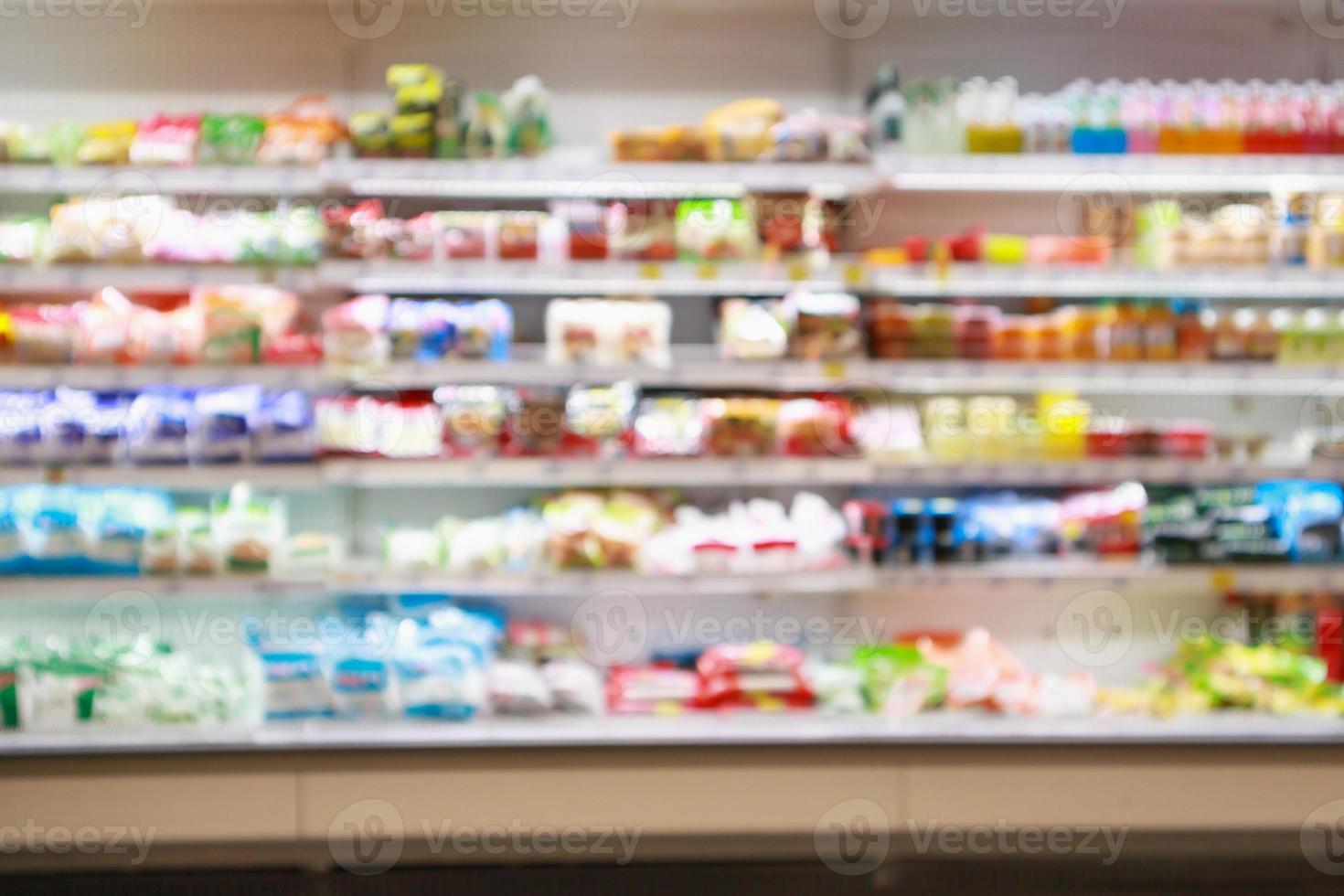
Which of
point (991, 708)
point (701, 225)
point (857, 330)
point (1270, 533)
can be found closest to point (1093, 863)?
point (991, 708)

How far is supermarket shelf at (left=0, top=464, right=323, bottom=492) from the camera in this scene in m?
3.05

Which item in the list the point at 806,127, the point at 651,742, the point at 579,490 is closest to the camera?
the point at 651,742

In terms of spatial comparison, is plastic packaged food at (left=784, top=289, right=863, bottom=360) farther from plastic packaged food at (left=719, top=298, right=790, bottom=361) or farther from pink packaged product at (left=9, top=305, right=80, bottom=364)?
pink packaged product at (left=9, top=305, right=80, bottom=364)

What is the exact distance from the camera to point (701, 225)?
3229 millimetres

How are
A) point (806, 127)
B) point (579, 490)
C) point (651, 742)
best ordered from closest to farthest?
point (651, 742) → point (806, 127) → point (579, 490)

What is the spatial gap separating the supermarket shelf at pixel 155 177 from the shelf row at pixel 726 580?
105 cm

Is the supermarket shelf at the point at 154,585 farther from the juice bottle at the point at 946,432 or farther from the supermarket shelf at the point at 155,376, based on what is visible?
the juice bottle at the point at 946,432

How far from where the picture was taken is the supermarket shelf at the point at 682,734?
9.57 feet

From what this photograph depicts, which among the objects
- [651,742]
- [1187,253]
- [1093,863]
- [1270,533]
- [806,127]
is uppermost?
[806,127]

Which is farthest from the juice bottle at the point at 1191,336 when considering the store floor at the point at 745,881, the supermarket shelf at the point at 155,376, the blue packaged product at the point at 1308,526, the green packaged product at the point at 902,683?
the supermarket shelf at the point at 155,376

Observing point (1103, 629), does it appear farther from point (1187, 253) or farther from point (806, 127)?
point (806, 127)

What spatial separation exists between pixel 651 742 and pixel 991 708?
0.97 meters

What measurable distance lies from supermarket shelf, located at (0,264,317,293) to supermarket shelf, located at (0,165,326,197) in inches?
8.5

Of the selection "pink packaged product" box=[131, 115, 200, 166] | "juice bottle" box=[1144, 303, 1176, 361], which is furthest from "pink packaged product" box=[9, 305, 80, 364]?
"juice bottle" box=[1144, 303, 1176, 361]
